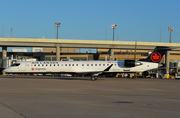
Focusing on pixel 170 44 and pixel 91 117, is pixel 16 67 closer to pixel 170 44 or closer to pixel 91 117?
pixel 91 117

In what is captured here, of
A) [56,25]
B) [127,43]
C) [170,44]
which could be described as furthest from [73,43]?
[170,44]

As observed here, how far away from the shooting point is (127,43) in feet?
250

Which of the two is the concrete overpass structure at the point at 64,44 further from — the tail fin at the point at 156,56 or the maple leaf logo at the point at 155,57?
the maple leaf logo at the point at 155,57

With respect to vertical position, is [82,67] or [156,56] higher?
[156,56]

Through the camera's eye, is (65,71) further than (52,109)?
Yes

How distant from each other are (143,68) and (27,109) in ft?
102

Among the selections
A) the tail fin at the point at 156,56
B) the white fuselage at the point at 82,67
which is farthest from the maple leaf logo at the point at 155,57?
the white fuselage at the point at 82,67

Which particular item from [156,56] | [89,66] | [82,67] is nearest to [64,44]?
[82,67]

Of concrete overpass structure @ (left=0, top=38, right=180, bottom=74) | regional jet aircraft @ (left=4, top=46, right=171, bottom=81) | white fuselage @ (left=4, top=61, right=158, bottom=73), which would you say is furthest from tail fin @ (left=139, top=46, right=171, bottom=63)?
concrete overpass structure @ (left=0, top=38, right=180, bottom=74)

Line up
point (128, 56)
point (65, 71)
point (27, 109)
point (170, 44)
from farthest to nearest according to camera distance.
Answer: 1. point (128, 56)
2. point (170, 44)
3. point (65, 71)
4. point (27, 109)

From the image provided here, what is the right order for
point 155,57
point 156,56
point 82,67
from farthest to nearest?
point 156,56 < point 155,57 < point 82,67

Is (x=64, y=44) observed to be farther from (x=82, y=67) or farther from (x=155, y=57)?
(x=155, y=57)

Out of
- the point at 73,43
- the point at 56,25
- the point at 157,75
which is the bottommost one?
the point at 157,75

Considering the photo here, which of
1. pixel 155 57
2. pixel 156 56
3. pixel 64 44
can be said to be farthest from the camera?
pixel 64 44
